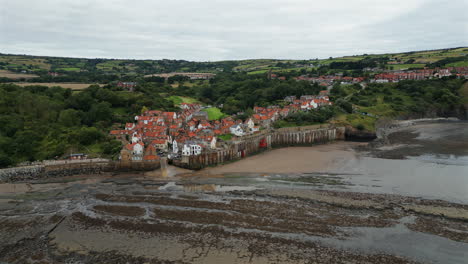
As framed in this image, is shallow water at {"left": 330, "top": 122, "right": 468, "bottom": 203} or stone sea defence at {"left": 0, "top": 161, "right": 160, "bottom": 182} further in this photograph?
stone sea defence at {"left": 0, "top": 161, "right": 160, "bottom": 182}

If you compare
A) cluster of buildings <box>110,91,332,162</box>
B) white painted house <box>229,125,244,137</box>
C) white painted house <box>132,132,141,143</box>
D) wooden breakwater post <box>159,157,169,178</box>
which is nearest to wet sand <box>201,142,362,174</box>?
wooden breakwater post <box>159,157,169,178</box>

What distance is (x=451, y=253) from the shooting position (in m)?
14.4

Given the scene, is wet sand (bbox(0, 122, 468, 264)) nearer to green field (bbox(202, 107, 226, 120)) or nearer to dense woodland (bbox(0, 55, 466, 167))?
dense woodland (bbox(0, 55, 466, 167))

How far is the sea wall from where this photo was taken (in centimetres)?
2955

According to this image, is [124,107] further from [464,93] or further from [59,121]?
[464,93]

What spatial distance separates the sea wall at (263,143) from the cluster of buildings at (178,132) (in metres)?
1.59

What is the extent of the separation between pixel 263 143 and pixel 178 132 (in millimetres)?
12505

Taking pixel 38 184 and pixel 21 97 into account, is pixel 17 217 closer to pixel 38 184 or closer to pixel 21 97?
pixel 38 184

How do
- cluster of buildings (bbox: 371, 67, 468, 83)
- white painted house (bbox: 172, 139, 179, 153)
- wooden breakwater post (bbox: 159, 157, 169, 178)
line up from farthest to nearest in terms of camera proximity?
1. cluster of buildings (bbox: 371, 67, 468, 83)
2. white painted house (bbox: 172, 139, 179, 153)
3. wooden breakwater post (bbox: 159, 157, 169, 178)

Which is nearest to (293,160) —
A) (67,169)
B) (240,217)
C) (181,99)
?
(240,217)

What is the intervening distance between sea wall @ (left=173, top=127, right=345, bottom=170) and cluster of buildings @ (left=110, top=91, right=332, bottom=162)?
62.7 inches

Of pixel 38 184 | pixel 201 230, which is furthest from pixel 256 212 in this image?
pixel 38 184

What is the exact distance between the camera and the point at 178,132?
39.0 metres

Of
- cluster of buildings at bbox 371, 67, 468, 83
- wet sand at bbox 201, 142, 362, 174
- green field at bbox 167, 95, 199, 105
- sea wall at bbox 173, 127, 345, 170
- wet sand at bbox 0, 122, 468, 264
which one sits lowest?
wet sand at bbox 0, 122, 468, 264
